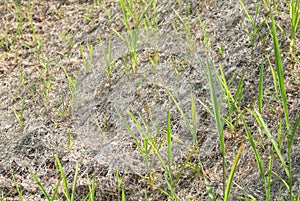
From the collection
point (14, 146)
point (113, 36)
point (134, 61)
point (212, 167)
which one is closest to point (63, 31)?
point (113, 36)

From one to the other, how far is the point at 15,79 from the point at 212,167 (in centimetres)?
120

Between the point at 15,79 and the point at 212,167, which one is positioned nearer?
the point at 212,167

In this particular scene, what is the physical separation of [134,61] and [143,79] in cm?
10

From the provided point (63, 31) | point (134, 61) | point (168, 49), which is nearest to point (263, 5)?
point (168, 49)

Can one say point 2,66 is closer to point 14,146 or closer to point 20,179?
point 14,146

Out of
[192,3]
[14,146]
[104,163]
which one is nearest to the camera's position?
[104,163]

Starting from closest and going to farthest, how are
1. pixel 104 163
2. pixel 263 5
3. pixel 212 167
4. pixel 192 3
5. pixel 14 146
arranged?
pixel 212 167
pixel 104 163
pixel 14 146
pixel 263 5
pixel 192 3

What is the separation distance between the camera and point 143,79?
2318mm

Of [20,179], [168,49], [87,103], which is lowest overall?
[20,179]

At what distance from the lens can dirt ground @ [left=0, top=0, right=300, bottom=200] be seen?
1.92 meters

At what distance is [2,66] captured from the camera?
2.72 m

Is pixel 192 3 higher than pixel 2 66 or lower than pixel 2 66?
higher

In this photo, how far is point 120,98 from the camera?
2283mm

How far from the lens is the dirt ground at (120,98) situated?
6.31 feet
